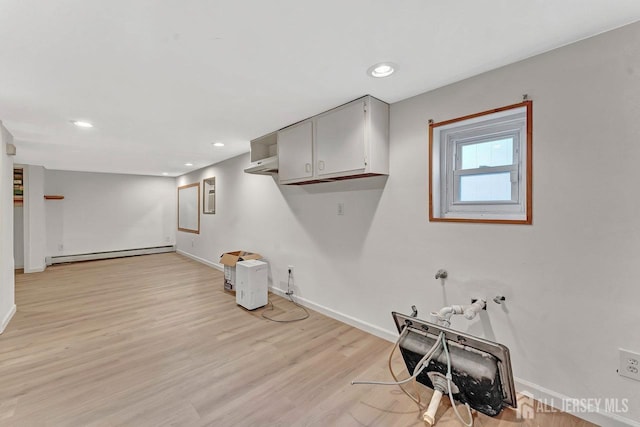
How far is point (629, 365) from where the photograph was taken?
1.40m

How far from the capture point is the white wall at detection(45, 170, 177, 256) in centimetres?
607

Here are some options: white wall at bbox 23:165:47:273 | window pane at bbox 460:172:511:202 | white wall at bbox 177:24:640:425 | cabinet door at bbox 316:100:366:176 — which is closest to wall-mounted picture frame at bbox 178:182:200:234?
white wall at bbox 23:165:47:273

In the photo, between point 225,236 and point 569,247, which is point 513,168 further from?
point 225,236

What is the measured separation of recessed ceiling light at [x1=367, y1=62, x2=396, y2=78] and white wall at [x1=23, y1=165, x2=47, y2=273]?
6.62 m

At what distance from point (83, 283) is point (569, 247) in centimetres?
606

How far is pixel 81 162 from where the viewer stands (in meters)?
5.13

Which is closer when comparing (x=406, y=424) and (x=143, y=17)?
(x=143, y=17)

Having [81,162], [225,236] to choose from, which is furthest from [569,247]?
[81,162]

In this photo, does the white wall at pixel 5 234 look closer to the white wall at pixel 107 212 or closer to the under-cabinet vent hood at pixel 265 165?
the under-cabinet vent hood at pixel 265 165

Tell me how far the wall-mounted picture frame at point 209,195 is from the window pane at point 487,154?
4.70 m

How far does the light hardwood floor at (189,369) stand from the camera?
5.25ft

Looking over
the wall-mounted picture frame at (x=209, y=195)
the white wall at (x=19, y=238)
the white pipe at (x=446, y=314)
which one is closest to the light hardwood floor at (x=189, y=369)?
the white pipe at (x=446, y=314)

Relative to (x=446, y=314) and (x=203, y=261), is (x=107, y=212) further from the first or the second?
(x=446, y=314)

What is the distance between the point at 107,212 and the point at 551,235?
27.2 feet
